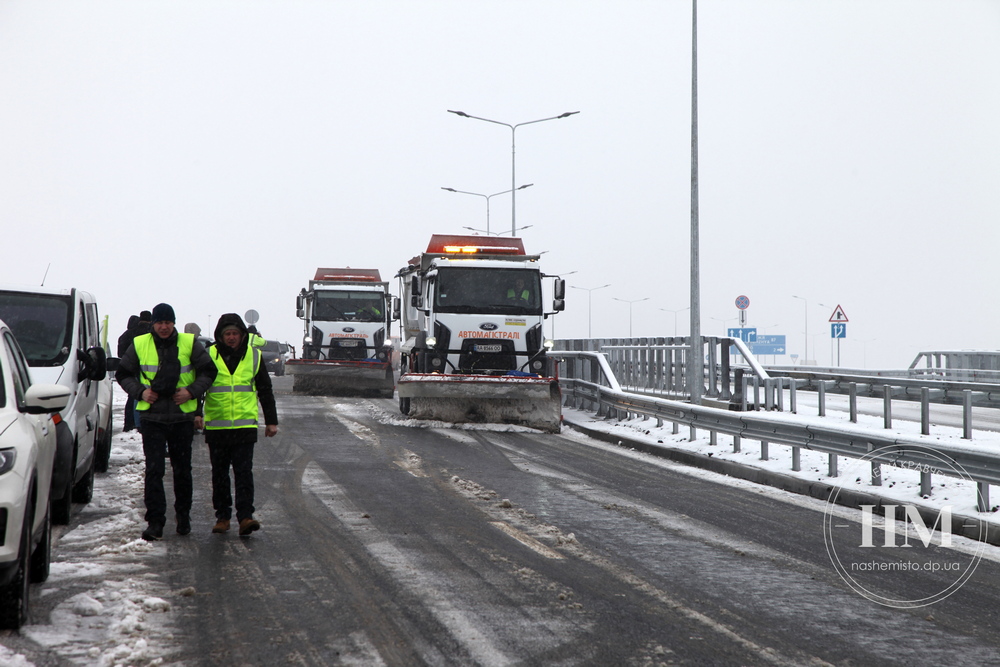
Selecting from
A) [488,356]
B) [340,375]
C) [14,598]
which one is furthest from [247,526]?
[340,375]

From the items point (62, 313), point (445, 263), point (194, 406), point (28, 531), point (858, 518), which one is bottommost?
point (858, 518)

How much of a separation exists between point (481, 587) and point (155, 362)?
324cm

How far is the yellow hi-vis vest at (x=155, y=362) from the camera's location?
7836 millimetres

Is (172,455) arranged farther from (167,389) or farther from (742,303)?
(742,303)

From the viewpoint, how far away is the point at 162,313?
25.7 ft

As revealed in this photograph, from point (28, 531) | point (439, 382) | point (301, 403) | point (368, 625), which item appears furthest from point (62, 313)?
point (301, 403)

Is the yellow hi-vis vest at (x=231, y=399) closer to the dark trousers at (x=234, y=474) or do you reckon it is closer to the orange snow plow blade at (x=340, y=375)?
the dark trousers at (x=234, y=474)

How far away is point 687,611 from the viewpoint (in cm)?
573

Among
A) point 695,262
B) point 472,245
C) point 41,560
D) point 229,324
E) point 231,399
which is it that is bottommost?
point 41,560

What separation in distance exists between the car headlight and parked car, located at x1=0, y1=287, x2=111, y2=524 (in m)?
2.52

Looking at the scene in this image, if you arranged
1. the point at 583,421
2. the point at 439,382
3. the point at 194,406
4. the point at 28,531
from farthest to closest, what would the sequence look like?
the point at 583,421 < the point at 439,382 < the point at 194,406 < the point at 28,531

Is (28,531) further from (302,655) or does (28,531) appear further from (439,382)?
(439,382)

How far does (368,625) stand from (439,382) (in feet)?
40.1

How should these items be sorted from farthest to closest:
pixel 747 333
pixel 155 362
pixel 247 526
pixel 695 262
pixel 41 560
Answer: pixel 747 333 < pixel 695 262 < pixel 155 362 < pixel 247 526 < pixel 41 560
